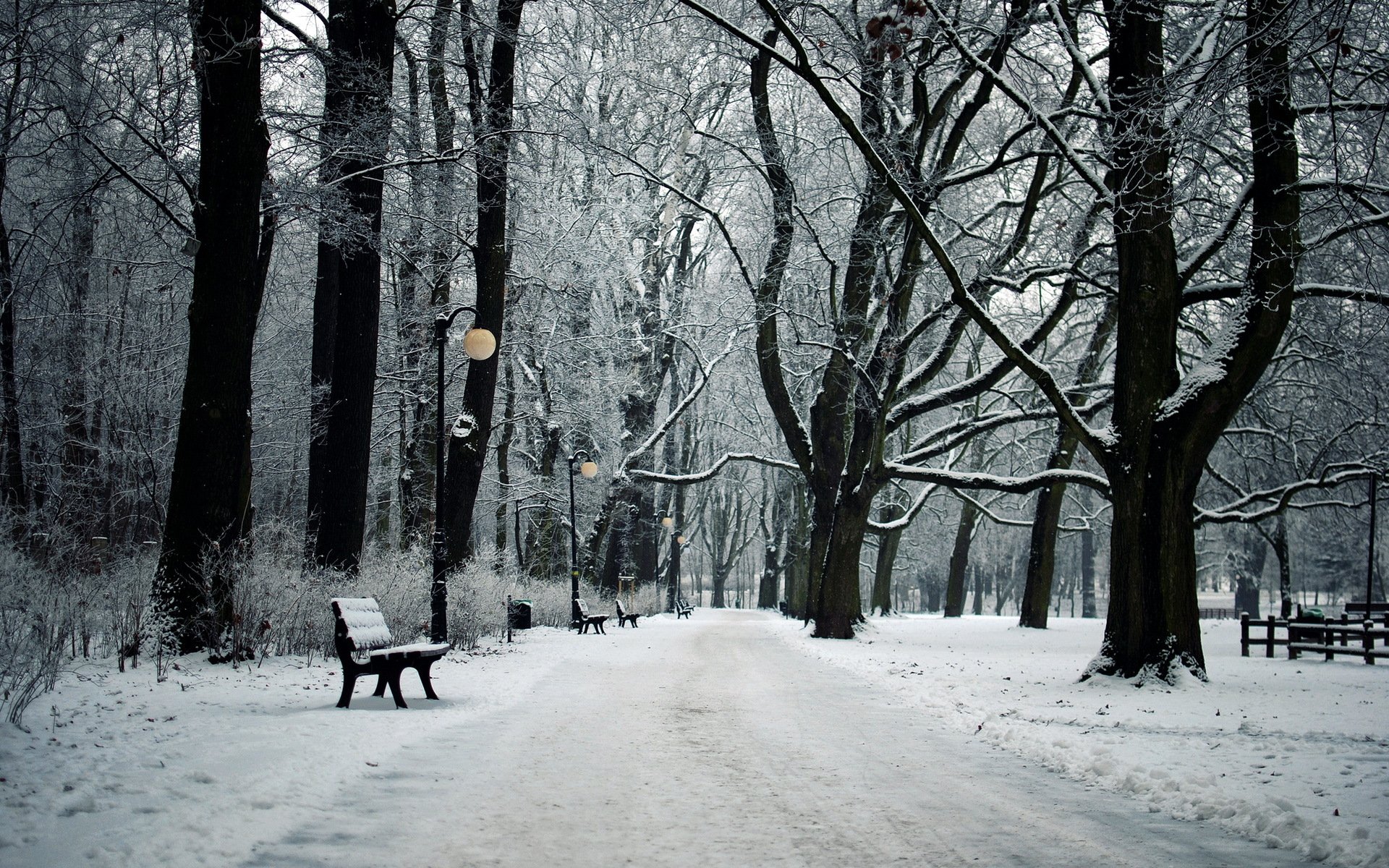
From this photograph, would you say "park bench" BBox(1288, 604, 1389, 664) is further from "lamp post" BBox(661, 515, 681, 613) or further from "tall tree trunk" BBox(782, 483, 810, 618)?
"lamp post" BBox(661, 515, 681, 613)

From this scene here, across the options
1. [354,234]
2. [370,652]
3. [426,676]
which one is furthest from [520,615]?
[370,652]

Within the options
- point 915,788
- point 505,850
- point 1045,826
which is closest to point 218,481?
point 505,850

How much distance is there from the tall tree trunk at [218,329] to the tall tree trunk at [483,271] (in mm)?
5902

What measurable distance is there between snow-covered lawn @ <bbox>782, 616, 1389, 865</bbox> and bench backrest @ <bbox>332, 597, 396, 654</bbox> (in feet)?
18.0

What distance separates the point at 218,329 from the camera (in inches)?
395

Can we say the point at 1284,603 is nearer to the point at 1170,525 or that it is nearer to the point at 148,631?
the point at 1170,525

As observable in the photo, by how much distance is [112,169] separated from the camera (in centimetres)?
1188

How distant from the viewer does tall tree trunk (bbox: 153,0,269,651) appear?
9812 mm

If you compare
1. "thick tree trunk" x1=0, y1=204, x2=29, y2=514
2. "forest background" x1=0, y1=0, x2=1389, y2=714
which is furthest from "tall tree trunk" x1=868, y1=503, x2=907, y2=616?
"thick tree trunk" x1=0, y1=204, x2=29, y2=514

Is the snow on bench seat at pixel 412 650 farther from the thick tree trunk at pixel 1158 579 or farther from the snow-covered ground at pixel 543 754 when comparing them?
the thick tree trunk at pixel 1158 579

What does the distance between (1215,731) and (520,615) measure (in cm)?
1422

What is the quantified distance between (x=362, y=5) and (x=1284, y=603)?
2489 cm

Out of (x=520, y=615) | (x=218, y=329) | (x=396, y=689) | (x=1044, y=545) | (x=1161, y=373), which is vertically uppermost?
(x=1161, y=373)

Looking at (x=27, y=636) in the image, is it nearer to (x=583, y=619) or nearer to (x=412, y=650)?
(x=412, y=650)
